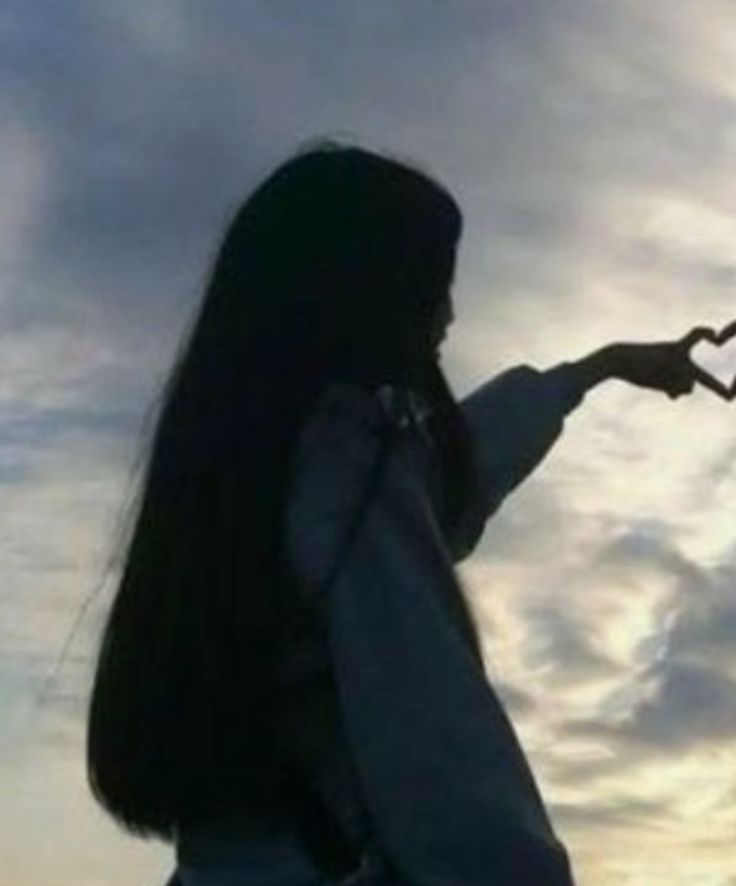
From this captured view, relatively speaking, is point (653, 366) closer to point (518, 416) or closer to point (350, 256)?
point (518, 416)

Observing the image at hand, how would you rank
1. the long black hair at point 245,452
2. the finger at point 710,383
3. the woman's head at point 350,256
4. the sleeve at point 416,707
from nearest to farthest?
the sleeve at point 416,707 → the long black hair at point 245,452 → the woman's head at point 350,256 → the finger at point 710,383

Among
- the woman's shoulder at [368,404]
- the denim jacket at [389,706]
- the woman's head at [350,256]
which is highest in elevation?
the woman's head at [350,256]

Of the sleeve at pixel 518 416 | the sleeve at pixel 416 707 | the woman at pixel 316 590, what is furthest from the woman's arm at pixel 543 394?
the sleeve at pixel 416 707

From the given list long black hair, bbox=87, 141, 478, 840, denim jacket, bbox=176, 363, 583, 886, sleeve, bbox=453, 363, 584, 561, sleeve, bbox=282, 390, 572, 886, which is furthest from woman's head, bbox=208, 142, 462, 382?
sleeve, bbox=453, 363, 584, 561

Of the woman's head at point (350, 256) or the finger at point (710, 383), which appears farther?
the finger at point (710, 383)

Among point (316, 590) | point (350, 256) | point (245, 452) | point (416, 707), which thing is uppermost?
point (350, 256)

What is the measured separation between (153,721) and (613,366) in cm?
162

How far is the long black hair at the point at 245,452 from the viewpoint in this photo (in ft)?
15.4

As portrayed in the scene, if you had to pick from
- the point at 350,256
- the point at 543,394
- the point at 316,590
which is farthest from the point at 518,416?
the point at 316,590

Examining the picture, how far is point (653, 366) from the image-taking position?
584cm

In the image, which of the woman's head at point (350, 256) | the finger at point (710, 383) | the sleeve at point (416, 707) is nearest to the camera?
the sleeve at point (416, 707)

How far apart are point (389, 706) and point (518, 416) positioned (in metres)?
1.56

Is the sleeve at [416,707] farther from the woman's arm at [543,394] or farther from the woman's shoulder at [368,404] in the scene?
the woman's arm at [543,394]

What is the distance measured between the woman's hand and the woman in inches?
31.8
